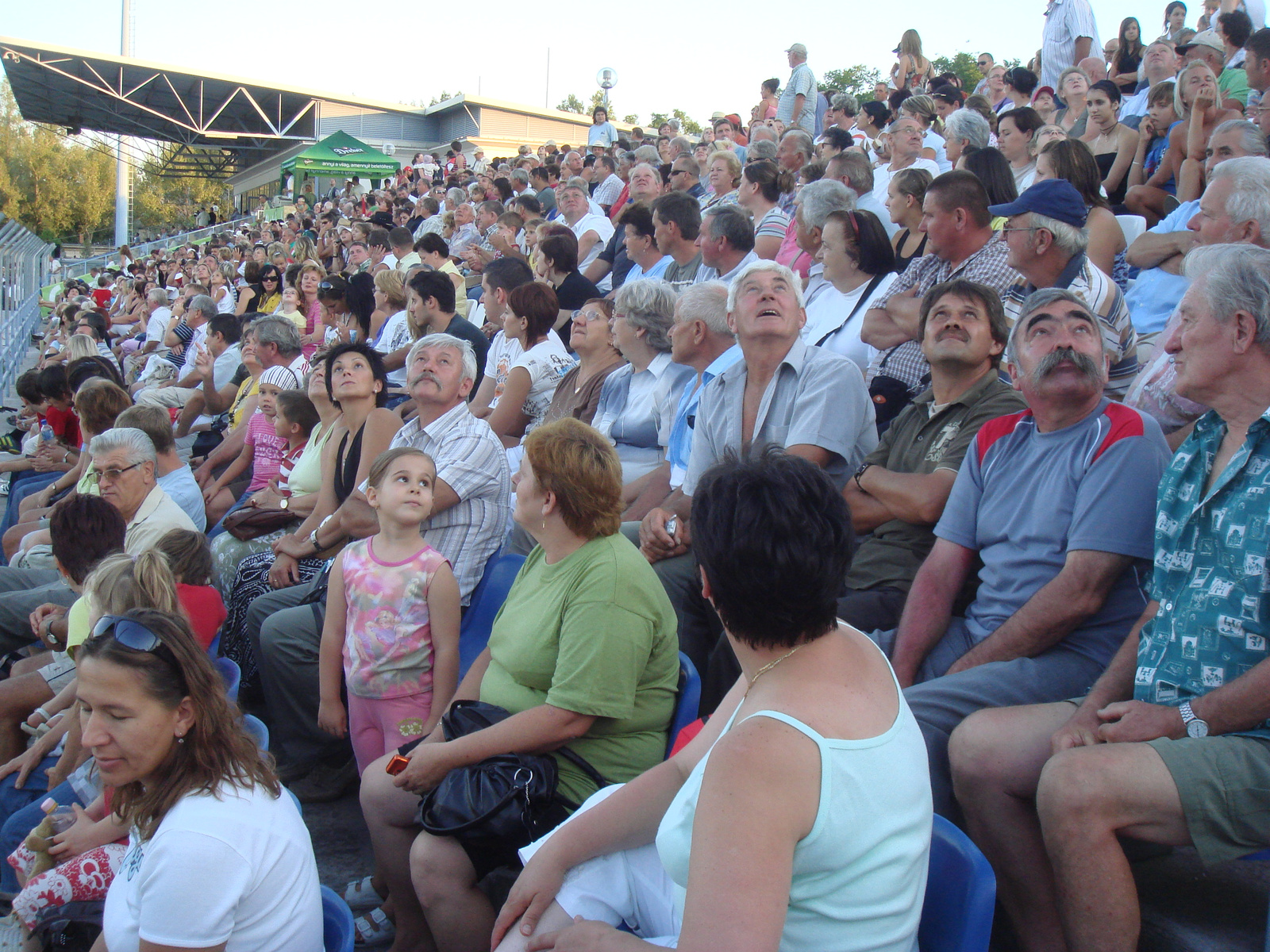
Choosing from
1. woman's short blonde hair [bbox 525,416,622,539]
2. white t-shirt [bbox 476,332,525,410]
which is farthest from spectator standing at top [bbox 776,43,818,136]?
woman's short blonde hair [bbox 525,416,622,539]

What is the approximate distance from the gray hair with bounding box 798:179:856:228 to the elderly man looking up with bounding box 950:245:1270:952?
10.2 feet

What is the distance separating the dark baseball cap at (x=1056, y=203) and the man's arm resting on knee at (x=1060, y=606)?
1894mm

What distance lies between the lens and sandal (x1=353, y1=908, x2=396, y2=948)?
273cm

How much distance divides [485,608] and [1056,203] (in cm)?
277

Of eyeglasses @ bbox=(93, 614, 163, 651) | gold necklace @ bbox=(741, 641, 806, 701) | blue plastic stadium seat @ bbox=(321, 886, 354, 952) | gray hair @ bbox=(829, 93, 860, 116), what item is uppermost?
gray hair @ bbox=(829, 93, 860, 116)

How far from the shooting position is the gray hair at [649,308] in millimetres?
4375

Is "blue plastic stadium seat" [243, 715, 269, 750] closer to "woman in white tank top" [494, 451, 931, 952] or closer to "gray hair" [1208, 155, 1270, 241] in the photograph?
"woman in white tank top" [494, 451, 931, 952]

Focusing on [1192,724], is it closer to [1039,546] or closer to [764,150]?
[1039,546]

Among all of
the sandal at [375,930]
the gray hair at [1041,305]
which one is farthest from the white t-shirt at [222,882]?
the gray hair at [1041,305]

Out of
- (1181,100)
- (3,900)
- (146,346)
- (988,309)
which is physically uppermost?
(1181,100)

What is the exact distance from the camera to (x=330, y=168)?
74.2 feet

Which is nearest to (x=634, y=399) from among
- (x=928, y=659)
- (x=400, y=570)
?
(x=400, y=570)

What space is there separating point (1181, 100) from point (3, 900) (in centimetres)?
717

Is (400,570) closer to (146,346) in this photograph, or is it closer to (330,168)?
(146,346)
